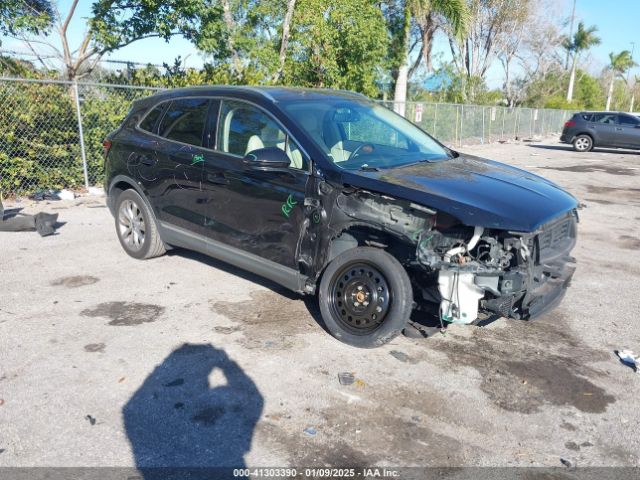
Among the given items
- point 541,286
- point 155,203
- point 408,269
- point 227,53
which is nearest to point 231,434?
point 408,269

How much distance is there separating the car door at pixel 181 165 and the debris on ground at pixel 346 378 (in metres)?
2.14

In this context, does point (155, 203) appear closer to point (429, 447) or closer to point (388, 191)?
point (388, 191)

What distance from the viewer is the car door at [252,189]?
454cm

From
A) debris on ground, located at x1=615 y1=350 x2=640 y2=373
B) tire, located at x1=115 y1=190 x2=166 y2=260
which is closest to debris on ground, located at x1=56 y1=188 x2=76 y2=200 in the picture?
tire, located at x1=115 y1=190 x2=166 y2=260

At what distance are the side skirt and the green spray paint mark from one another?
46cm

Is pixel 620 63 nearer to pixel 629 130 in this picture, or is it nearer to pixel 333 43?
pixel 629 130

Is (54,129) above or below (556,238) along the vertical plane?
above

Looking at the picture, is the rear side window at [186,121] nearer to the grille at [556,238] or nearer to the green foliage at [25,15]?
the grille at [556,238]

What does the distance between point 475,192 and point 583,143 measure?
2217 centimetres

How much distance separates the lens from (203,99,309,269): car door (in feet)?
14.9

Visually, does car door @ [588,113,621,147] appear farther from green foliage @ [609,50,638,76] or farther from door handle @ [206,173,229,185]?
green foliage @ [609,50,638,76]

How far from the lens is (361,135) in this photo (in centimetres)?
502

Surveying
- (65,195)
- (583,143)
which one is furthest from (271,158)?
(583,143)

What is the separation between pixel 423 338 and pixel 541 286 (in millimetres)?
988
